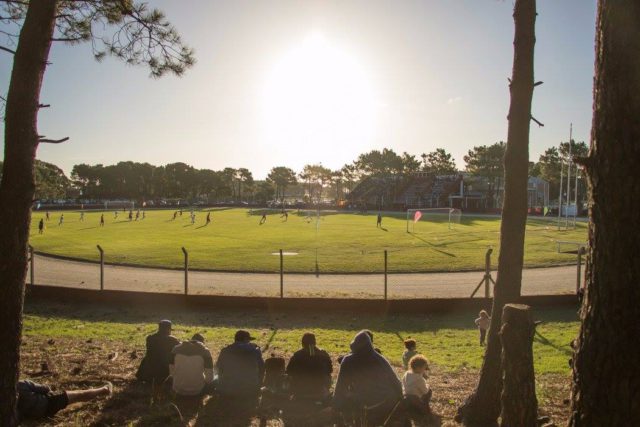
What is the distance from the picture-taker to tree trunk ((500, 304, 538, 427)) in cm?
477

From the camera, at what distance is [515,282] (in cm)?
666

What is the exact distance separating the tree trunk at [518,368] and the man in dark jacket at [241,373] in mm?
3419

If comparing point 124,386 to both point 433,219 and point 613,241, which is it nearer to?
point 613,241

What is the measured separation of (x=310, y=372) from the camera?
6738mm

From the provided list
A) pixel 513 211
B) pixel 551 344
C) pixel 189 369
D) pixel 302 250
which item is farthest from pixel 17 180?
pixel 302 250

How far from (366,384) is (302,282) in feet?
41.0

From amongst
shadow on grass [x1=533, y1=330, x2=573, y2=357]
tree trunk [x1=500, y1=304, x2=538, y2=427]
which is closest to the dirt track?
shadow on grass [x1=533, y1=330, x2=573, y2=357]

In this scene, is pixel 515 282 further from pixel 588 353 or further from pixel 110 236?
pixel 110 236

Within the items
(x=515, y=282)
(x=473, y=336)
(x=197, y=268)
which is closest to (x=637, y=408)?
(x=515, y=282)

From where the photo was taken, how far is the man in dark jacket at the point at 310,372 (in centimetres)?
673

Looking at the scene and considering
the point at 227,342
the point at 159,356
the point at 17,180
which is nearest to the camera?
the point at 17,180

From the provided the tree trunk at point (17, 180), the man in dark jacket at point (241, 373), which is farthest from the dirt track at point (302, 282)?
the tree trunk at point (17, 180)

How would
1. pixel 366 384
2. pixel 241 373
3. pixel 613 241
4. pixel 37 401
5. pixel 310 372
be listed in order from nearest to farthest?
pixel 613 241 < pixel 37 401 < pixel 366 384 < pixel 310 372 < pixel 241 373

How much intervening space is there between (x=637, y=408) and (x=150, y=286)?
54.4ft
